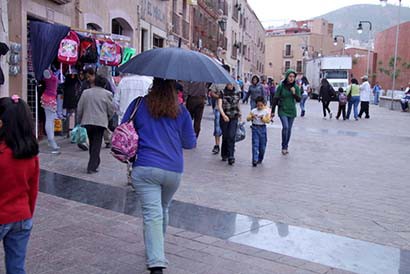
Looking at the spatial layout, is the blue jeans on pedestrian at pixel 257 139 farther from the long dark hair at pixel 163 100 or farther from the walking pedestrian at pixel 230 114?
the long dark hair at pixel 163 100

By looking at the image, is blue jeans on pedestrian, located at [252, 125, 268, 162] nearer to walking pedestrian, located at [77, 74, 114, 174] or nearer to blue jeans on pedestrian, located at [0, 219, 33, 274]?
walking pedestrian, located at [77, 74, 114, 174]

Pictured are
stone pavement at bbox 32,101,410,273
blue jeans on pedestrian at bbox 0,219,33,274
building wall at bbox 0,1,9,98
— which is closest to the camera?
blue jeans on pedestrian at bbox 0,219,33,274

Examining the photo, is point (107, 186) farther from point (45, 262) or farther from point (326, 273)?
point (326, 273)

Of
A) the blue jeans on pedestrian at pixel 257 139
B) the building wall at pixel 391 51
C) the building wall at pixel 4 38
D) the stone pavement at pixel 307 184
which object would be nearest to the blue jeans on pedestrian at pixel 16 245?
the stone pavement at pixel 307 184

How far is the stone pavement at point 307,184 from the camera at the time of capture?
5.56 meters

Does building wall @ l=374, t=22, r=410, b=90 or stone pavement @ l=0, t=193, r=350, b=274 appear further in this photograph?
building wall @ l=374, t=22, r=410, b=90

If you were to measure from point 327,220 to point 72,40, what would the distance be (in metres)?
6.15

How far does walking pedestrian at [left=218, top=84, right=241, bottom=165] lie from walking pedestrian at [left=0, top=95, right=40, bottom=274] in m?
5.98

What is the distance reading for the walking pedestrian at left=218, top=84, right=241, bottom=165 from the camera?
8.83 m

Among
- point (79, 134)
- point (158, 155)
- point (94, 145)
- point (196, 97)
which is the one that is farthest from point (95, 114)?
point (158, 155)

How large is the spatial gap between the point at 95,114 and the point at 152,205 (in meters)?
4.00

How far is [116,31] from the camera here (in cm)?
1560

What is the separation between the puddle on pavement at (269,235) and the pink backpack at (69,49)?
11.6 ft

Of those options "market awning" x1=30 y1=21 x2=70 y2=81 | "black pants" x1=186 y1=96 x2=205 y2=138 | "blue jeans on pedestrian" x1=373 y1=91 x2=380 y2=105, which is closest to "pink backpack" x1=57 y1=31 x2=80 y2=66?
"market awning" x1=30 y1=21 x2=70 y2=81
